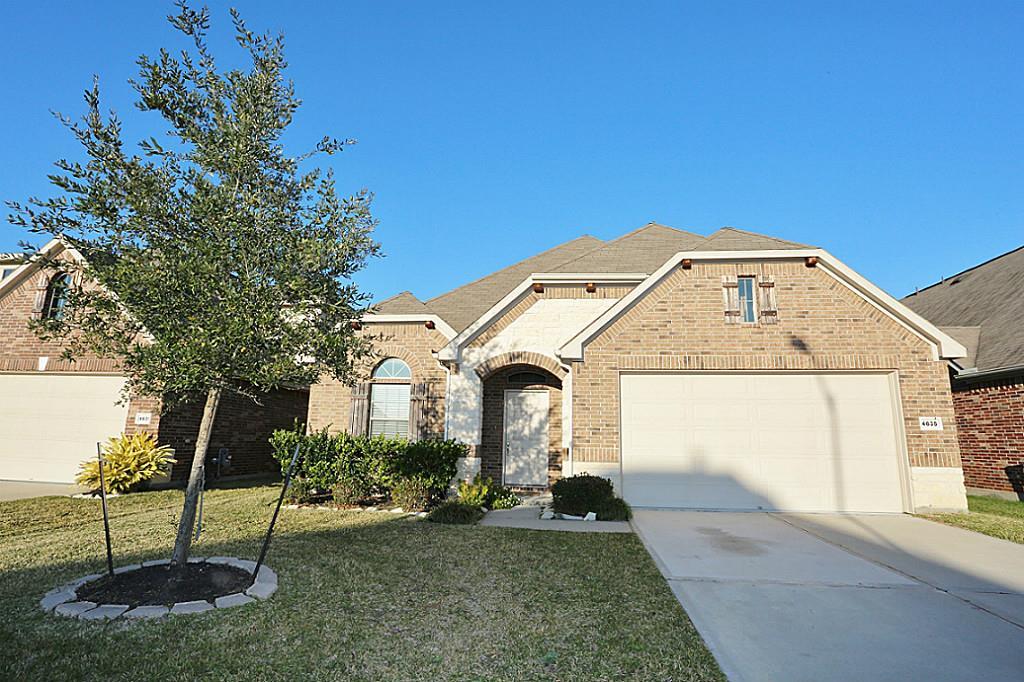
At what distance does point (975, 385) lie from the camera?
13133 mm

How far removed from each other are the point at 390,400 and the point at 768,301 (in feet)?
30.0

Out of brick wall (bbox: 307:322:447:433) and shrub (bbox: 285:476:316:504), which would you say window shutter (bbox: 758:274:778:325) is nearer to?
brick wall (bbox: 307:322:447:433)

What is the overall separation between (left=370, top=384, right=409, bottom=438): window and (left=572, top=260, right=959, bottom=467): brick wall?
4.61 m

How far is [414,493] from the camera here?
988 centimetres

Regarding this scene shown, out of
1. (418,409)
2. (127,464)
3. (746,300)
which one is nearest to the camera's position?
(746,300)

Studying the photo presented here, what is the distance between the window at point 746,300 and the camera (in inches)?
426

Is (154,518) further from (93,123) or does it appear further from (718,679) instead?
(718,679)

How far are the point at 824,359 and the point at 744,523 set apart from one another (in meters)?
3.94

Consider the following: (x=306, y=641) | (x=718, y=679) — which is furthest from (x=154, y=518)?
(x=718, y=679)

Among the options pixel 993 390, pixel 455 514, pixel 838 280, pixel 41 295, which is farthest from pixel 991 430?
pixel 41 295

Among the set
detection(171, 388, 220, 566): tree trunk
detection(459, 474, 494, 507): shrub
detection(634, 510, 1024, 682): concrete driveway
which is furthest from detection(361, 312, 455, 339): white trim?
detection(171, 388, 220, 566): tree trunk

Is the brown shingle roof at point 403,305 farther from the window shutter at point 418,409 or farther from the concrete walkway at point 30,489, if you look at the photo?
the concrete walkway at point 30,489

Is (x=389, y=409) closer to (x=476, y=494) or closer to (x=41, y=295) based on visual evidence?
(x=476, y=494)

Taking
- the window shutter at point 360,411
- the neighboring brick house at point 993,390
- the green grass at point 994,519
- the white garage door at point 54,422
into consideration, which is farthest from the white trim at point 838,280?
the white garage door at point 54,422
